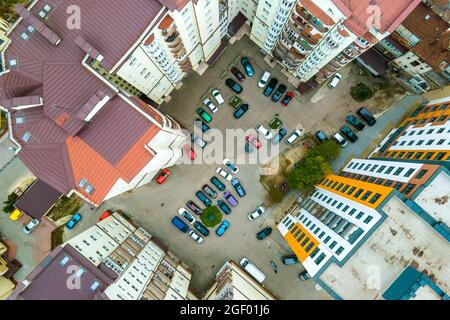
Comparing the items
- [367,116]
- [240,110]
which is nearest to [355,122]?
[367,116]

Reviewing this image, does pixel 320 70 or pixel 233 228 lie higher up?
pixel 320 70

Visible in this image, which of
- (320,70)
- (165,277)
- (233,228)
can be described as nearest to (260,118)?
(320,70)

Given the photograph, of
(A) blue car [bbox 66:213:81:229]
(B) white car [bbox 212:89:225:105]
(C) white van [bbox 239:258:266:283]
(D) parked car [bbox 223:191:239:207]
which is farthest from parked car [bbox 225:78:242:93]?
(A) blue car [bbox 66:213:81:229]

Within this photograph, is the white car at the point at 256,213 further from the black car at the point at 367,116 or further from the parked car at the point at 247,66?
the black car at the point at 367,116

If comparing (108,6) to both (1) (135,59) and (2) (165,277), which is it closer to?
(1) (135,59)

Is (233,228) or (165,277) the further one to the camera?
(233,228)
